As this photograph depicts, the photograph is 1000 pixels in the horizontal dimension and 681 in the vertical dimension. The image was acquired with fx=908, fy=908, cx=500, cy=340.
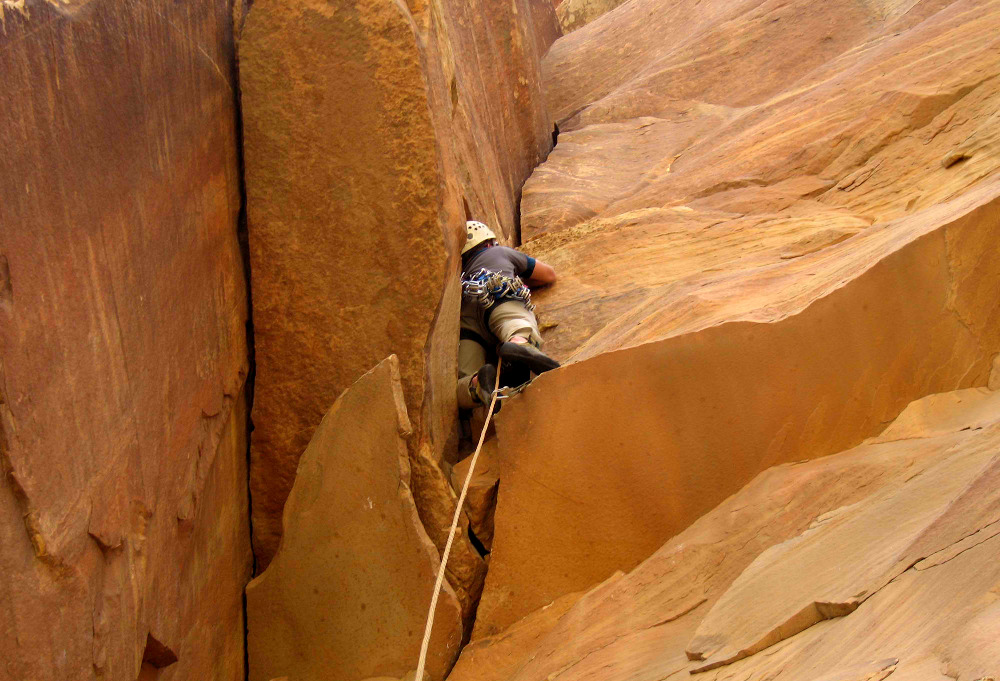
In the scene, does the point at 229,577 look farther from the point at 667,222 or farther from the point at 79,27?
the point at 667,222

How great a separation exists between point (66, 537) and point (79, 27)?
4.75ft

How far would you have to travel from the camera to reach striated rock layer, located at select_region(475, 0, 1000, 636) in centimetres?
312

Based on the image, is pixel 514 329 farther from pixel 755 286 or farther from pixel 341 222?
pixel 755 286

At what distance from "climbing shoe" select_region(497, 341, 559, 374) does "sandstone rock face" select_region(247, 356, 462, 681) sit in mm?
507

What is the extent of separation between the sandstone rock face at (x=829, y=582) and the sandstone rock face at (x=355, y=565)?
0.30 metres

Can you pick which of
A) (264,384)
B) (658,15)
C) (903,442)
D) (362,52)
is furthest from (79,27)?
(658,15)

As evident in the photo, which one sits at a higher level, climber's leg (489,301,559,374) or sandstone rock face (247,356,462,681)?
climber's leg (489,301,559,374)

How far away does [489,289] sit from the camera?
414 centimetres

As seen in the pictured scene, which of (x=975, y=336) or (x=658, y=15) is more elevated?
(x=658, y=15)

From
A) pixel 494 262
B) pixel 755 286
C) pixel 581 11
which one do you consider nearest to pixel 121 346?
pixel 494 262

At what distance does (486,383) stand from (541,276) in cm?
129

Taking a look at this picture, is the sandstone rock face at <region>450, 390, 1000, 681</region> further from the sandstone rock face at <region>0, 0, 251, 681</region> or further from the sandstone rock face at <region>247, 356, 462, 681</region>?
the sandstone rock face at <region>0, 0, 251, 681</region>

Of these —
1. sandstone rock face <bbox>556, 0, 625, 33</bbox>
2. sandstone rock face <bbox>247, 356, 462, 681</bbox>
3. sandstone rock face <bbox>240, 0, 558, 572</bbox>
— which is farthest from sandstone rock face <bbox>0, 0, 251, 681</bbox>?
sandstone rock face <bbox>556, 0, 625, 33</bbox>

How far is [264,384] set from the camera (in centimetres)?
377
